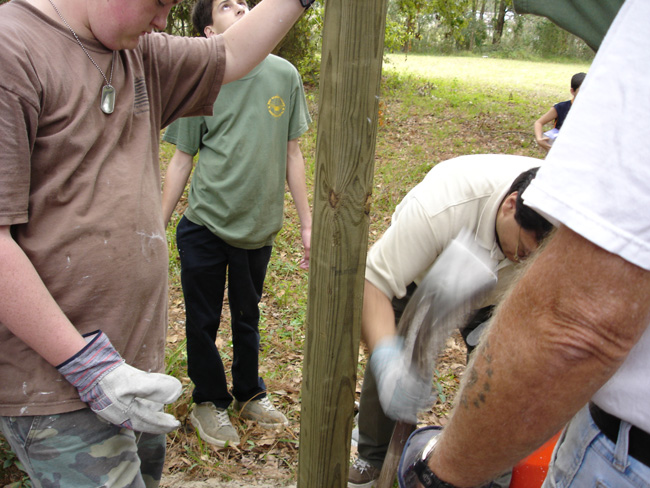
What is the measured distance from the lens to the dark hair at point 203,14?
105 inches

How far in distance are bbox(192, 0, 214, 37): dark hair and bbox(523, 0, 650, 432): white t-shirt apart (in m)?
2.39

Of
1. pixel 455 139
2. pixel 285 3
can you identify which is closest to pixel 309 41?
pixel 455 139

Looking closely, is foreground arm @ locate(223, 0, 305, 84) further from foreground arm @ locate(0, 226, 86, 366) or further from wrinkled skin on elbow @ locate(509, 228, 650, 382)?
wrinkled skin on elbow @ locate(509, 228, 650, 382)

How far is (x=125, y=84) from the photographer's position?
1.43m

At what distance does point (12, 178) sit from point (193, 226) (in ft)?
4.96

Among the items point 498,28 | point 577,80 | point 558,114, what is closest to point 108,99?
point 577,80

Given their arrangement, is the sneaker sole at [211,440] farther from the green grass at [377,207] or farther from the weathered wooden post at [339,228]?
the weathered wooden post at [339,228]

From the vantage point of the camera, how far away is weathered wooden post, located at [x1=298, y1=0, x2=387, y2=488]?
1178mm

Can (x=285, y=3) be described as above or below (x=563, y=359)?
above

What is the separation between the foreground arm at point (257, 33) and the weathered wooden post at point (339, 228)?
1.53 feet

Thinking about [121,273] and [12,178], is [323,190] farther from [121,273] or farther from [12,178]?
[12,178]

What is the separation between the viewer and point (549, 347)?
0.78 metres

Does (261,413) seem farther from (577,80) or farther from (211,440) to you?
(577,80)

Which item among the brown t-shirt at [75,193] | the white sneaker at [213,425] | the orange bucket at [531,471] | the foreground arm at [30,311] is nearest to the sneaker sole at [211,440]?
the white sneaker at [213,425]
